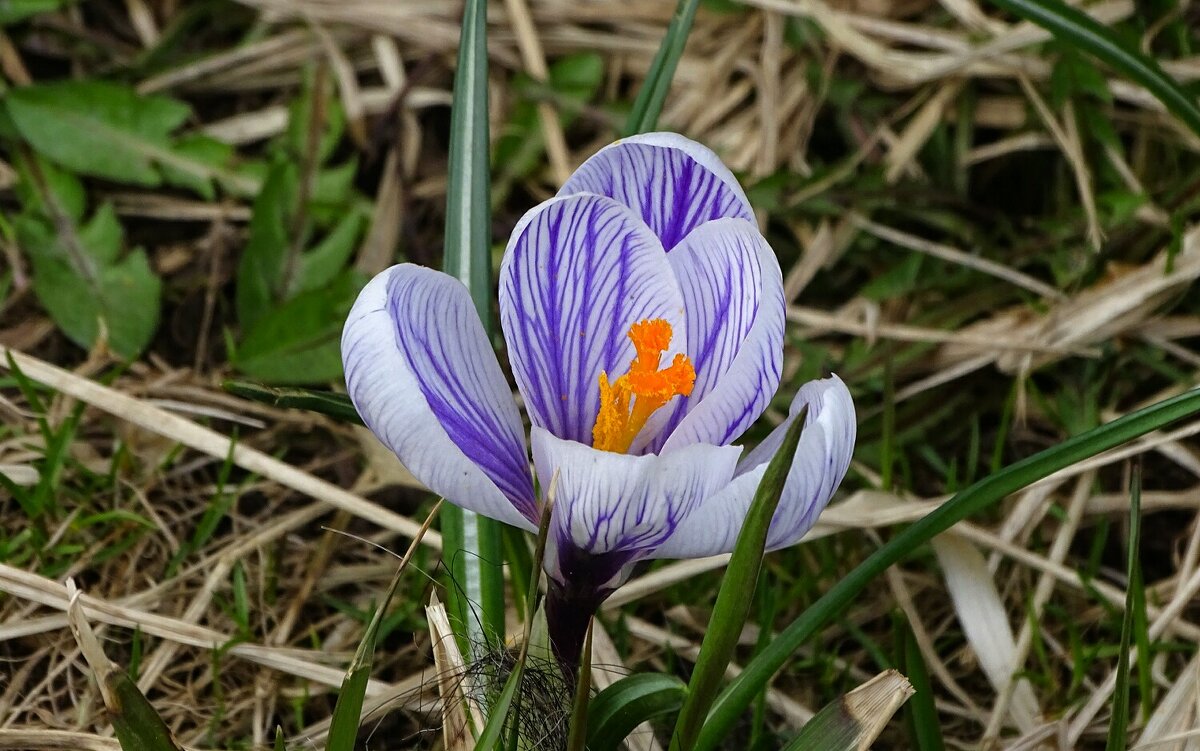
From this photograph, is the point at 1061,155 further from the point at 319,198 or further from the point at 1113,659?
the point at 319,198

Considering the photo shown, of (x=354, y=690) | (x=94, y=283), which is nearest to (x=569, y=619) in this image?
(x=354, y=690)

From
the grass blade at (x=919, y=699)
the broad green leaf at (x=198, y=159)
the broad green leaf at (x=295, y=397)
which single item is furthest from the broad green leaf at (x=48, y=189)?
the grass blade at (x=919, y=699)

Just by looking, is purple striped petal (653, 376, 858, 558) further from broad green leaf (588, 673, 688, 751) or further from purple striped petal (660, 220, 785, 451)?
broad green leaf (588, 673, 688, 751)

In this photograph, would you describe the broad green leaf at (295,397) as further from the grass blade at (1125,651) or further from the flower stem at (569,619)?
the grass blade at (1125,651)

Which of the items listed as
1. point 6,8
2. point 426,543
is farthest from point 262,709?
point 6,8

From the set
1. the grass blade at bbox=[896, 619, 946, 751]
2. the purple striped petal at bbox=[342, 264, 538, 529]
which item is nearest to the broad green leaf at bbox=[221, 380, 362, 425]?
the purple striped petal at bbox=[342, 264, 538, 529]

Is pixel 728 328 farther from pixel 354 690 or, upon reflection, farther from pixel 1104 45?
pixel 1104 45

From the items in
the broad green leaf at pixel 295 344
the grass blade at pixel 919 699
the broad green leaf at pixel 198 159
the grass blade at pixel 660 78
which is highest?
the grass blade at pixel 660 78
